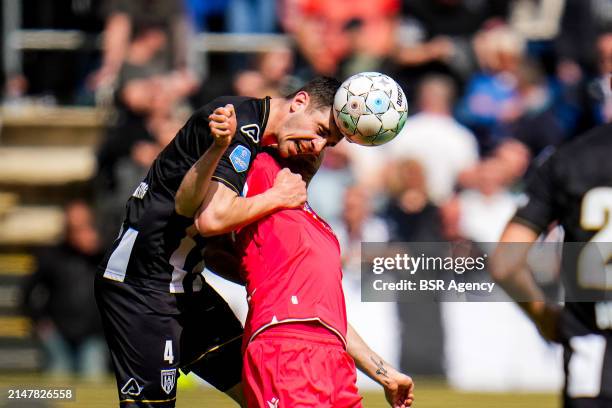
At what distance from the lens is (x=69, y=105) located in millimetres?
16688

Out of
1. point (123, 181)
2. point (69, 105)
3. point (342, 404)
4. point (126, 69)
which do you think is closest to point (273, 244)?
point (342, 404)

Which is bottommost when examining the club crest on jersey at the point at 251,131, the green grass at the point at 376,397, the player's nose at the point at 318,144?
the green grass at the point at 376,397

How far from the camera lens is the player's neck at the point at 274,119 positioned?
20.4ft

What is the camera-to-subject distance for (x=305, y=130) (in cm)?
613

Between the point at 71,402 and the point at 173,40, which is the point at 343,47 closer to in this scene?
the point at 173,40

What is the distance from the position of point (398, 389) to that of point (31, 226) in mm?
9794

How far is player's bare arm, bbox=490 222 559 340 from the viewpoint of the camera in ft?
18.6

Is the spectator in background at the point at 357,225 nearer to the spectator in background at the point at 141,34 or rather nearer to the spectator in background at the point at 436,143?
the spectator in background at the point at 436,143

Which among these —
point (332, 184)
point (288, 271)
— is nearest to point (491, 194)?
point (332, 184)

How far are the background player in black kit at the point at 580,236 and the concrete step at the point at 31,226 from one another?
9.90 m

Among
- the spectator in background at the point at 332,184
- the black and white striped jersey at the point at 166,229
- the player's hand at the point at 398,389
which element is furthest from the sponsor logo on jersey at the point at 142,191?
the spectator in background at the point at 332,184

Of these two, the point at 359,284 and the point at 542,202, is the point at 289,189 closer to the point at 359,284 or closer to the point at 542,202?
the point at 542,202

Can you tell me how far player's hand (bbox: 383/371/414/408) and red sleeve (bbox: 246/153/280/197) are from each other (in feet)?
3.84

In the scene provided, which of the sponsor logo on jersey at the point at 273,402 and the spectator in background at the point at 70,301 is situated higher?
the sponsor logo on jersey at the point at 273,402
